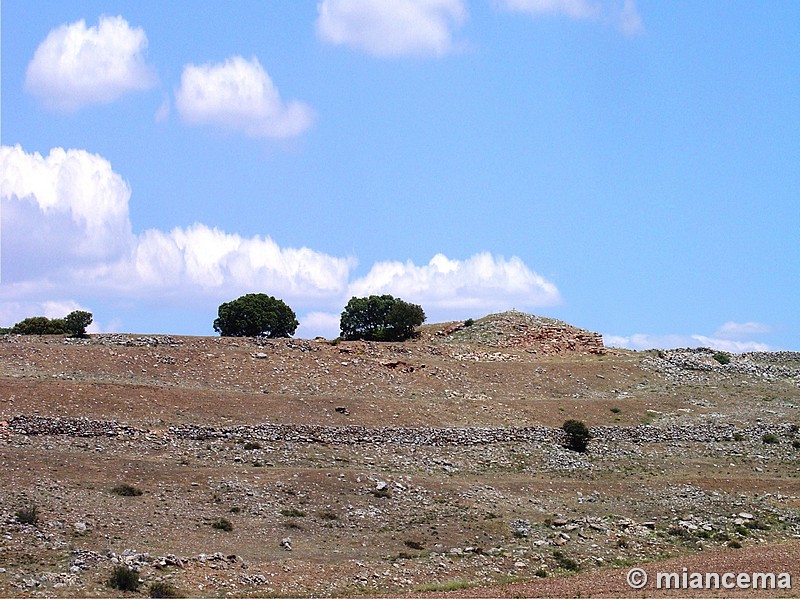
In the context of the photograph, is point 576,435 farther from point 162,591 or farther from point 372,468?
point 162,591

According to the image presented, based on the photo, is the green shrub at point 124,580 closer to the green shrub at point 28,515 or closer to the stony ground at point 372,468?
the stony ground at point 372,468

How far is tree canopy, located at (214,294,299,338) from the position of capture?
236 feet

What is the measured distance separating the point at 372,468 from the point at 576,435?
13.0m

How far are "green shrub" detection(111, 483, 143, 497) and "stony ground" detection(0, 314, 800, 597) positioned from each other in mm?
132

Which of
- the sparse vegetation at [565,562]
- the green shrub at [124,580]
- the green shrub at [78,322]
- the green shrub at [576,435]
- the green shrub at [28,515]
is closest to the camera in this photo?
the green shrub at [124,580]

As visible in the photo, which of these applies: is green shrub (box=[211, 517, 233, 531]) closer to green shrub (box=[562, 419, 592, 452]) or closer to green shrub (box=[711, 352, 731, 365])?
green shrub (box=[562, 419, 592, 452])

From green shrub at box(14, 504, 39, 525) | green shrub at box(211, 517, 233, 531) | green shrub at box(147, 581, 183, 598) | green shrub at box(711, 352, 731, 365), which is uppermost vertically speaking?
green shrub at box(711, 352, 731, 365)

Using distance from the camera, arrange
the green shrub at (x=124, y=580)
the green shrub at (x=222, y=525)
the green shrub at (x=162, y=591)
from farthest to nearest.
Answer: the green shrub at (x=222, y=525) < the green shrub at (x=124, y=580) < the green shrub at (x=162, y=591)

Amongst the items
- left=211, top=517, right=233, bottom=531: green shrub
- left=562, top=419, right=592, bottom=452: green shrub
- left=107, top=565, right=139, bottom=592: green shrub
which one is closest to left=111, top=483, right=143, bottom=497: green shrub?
left=211, top=517, right=233, bottom=531: green shrub

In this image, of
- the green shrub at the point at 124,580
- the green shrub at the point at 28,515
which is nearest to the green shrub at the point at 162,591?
the green shrub at the point at 124,580

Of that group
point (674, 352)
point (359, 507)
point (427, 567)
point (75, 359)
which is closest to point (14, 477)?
point (359, 507)

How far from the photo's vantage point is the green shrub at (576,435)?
48.4m

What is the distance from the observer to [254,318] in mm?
71938

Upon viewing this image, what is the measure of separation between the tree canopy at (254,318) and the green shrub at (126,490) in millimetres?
37716
